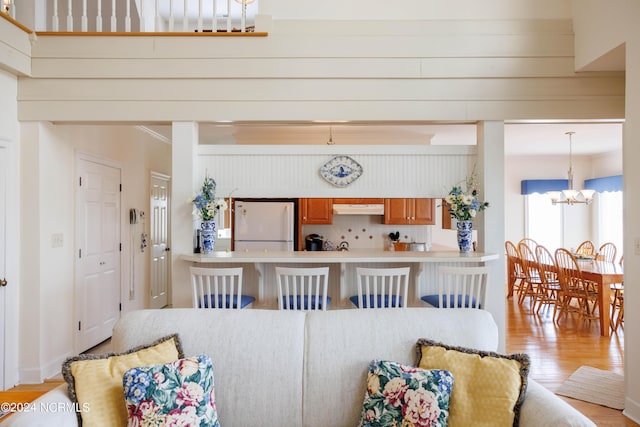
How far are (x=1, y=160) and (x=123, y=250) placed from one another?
1838 millimetres

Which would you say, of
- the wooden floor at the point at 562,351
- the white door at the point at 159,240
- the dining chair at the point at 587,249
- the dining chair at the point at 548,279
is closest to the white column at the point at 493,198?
the wooden floor at the point at 562,351

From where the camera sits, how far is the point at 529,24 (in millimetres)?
3723

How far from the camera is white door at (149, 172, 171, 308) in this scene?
19.0 ft

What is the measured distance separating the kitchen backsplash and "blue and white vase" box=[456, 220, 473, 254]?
9.79ft

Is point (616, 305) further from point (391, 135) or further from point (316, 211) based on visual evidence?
point (316, 211)

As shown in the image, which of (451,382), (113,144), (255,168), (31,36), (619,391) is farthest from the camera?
(113,144)

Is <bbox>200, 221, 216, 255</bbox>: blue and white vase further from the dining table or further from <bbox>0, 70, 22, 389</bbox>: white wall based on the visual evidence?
the dining table

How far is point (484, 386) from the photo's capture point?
1687 mm

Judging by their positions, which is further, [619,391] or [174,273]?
[174,273]

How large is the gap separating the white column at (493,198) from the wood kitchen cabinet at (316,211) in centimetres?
298

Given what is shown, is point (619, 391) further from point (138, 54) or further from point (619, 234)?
point (619, 234)

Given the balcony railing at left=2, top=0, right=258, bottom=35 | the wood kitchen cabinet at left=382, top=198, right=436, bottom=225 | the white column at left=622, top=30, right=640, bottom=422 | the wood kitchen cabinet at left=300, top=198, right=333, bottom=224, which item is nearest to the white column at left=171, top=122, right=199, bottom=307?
the balcony railing at left=2, top=0, right=258, bottom=35

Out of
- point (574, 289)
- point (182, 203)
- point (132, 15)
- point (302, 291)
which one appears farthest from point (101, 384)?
point (574, 289)

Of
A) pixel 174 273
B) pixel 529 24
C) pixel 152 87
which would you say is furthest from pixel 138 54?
pixel 529 24
